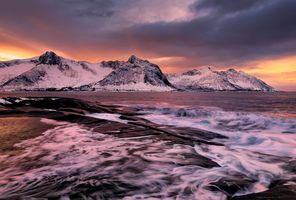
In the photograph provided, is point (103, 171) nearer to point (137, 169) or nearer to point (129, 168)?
point (129, 168)

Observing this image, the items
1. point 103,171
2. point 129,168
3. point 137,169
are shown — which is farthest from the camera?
point 129,168

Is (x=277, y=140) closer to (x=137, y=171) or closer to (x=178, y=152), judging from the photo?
(x=178, y=152)

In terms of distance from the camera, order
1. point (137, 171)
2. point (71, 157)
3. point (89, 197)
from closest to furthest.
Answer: point (89, 197)
point (137, 171)
point (71, 157)

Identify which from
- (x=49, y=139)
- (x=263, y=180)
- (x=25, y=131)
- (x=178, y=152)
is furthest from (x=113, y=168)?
(x=25, y=131)

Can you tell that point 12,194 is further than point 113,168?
No

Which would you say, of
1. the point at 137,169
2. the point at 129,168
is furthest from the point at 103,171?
the point at 137,169

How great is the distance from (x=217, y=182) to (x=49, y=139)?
8.99m

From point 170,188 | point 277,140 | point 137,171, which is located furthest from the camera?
point 277,140

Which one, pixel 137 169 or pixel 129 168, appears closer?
pixel 137 169

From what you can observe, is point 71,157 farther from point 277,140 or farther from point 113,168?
point 277,140

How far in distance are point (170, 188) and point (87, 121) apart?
1323 cm

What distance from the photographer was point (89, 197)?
6.48 meters

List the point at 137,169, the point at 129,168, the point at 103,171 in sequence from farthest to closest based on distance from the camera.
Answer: the point at 129,168 < the point at 137,169 < the point at 103,171

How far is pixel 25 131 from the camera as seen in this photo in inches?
604
